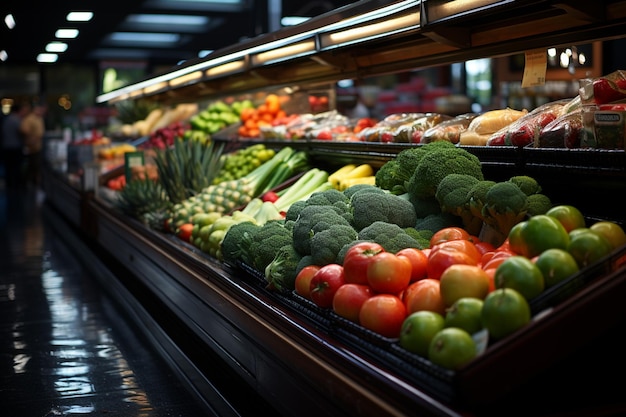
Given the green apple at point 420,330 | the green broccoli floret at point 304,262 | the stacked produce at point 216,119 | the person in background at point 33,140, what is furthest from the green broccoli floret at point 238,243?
the person in background at point 33,140

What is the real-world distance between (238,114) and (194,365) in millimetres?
5113

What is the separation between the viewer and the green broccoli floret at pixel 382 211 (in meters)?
3.38

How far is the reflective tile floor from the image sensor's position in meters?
4.05

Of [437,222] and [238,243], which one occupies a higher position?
[437,222]

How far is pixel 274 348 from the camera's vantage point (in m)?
3.01

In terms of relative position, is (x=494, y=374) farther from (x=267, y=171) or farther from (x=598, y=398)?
(x=267, y=171)

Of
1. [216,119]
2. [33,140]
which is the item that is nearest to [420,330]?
[216,119]

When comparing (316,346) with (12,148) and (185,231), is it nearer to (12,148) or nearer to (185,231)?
(185,231)

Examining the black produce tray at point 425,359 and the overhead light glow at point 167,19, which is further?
the overhead light glow at point 167,19

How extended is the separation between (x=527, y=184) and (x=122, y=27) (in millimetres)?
17704

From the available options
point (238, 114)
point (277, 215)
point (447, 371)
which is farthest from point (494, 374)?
point (238, 114)

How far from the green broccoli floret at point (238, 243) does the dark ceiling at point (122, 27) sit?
7.53 m

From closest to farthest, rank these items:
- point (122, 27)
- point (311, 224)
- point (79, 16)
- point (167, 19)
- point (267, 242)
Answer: point (311, 224) → point (267, 242) → point (79, 16) → point (167, 19) → point (122, 27)

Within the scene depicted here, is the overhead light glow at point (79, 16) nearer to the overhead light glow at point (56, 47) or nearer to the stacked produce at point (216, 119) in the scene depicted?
the overhead light glow at point (56, 47)
